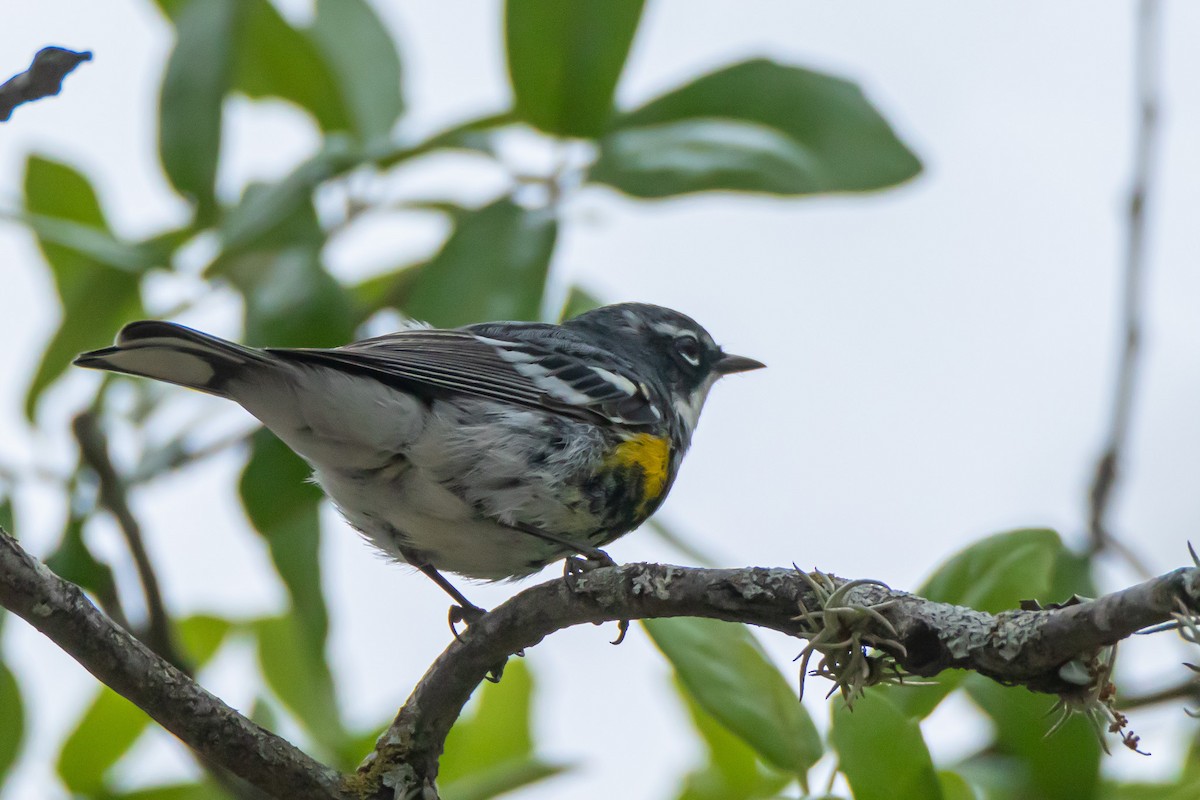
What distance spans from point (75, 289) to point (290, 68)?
1.00 m

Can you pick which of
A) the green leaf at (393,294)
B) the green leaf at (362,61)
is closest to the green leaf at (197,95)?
the green leaf at (362,61)

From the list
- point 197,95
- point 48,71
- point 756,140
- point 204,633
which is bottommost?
point 48,71

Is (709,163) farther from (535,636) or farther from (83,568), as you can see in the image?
(83,568)

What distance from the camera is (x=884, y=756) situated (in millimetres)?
1903

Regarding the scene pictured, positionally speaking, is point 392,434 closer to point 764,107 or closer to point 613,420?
point 613,420

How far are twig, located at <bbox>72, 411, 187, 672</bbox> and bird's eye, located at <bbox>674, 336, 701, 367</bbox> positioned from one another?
1908 mm

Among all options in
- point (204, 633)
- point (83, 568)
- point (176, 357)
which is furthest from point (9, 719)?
point (176, 357)

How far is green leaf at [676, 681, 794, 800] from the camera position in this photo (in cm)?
284

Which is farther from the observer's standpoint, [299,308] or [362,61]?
[362,61]

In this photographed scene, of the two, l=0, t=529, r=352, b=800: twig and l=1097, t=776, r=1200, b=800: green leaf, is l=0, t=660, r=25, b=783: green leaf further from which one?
l=1097, t=776, r=1200, b=800: green leaf

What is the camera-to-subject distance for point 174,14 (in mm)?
4008

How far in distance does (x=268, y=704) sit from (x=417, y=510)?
0.79m

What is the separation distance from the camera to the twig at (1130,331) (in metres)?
2.90

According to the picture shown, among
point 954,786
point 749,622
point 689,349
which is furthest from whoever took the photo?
point 689,349
